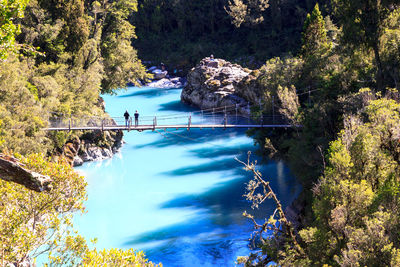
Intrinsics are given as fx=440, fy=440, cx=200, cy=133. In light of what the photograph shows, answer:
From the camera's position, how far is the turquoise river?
1462 centimetres

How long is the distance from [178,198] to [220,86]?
49.9 ft

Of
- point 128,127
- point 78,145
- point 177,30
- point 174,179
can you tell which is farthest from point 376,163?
point 177,30

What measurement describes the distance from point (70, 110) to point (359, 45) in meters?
12.9

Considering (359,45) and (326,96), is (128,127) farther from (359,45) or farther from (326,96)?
(359,45)

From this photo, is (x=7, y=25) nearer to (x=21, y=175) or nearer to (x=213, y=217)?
(x=21, y=175)

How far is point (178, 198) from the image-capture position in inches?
738

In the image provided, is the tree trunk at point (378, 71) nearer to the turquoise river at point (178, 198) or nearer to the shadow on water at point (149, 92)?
the turquoise river at point (178, 198)

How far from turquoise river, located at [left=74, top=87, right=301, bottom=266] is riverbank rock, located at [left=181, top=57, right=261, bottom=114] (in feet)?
8.83

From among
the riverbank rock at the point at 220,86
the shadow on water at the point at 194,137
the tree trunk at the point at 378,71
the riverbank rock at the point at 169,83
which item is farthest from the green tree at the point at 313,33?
the riverbank rock at the point at 169,83

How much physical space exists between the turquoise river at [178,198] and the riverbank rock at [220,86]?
269cm

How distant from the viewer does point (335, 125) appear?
1474 centimetres

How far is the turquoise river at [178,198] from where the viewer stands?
14.6m

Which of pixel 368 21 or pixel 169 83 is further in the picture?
pixel 169 83

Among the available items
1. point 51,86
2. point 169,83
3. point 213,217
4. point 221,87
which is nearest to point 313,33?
point 221,87
